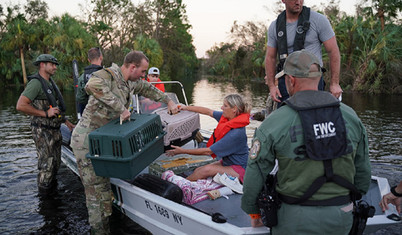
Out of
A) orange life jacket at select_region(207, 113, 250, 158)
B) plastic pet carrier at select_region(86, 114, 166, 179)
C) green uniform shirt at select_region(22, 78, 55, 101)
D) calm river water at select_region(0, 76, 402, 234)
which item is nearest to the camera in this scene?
plastic pet carrier at select_region(86, 114, 166, 179)

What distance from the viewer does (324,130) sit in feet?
6.72

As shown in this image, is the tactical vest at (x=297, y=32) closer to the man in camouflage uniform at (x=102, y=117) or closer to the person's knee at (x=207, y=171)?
the man in camouflage uniform at (x=102, y=117)

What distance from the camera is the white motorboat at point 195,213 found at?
306 cm

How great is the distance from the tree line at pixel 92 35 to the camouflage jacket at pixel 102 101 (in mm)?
26531

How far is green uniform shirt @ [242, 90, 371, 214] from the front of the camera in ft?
6.86

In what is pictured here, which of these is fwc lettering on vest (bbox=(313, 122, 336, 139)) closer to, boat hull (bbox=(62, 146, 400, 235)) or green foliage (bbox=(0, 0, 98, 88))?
boat hull (bbox=(62, 146, 400, 235))

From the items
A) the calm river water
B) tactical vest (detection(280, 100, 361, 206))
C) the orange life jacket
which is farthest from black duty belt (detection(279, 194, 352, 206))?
the calm river water

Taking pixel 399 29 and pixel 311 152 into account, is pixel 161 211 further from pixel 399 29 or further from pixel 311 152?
pixel 399 29

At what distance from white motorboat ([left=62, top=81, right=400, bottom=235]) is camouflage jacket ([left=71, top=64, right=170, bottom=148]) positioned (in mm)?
898

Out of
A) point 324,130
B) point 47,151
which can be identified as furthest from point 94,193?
point 324,130

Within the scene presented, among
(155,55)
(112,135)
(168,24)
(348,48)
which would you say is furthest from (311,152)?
(168,24)

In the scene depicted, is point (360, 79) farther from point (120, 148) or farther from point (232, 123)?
point (120, 148)

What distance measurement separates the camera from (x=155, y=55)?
32.7 m

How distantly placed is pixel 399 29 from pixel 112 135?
2708cm
